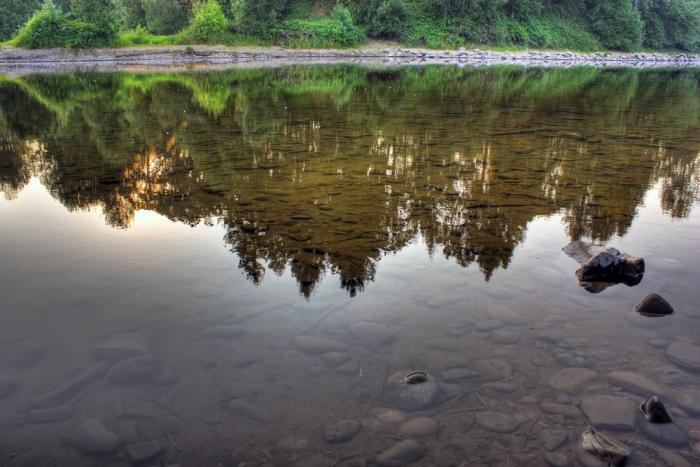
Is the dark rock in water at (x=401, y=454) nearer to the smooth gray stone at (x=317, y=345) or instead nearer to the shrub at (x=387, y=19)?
the smooth gray stone at (x=317, y=345)

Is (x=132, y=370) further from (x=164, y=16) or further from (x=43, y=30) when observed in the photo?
(x=164, y=16)

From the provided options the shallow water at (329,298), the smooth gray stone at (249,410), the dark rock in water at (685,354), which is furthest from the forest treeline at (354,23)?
the dark rock in water at (685,354)

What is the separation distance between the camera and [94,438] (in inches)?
156

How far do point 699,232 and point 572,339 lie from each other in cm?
494

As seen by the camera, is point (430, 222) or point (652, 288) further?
point (430, 222)

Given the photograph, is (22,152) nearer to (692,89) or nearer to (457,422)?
(457,422)

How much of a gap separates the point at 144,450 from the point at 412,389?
226cm

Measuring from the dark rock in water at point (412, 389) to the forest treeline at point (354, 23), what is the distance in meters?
61.2

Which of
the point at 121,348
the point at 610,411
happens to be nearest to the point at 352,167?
the point at 121,348

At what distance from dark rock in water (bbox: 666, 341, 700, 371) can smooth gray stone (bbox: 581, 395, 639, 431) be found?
1.00 meters

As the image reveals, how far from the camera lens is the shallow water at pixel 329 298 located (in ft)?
13.4

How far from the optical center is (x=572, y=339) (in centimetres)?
527

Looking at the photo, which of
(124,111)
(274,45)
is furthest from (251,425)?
(274,45)

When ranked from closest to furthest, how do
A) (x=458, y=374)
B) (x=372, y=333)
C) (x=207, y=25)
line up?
(x=458, y=374)
(x=372, y=333)
(x=207, y=25)
